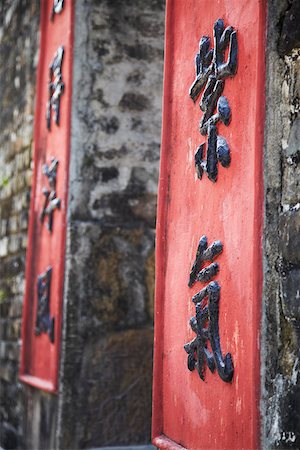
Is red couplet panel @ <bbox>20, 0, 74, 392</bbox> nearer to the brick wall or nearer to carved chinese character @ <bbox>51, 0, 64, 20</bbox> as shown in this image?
carved chinese character @ <bbox>51, 0, 64, 20</bbox>

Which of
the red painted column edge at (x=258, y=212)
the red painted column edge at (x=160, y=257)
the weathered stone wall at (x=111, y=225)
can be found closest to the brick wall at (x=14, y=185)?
the weathered stone wall at (x=111, y=225)

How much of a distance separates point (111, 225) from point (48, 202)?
35cm

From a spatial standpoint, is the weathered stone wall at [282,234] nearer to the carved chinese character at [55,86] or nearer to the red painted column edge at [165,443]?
the red painted column edge at [165,443]

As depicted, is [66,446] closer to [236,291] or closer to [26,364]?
[26,364]

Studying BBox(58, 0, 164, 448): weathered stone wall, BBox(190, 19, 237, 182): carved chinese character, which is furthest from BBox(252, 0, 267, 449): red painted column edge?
BBox(58, 0, 164, 448): weathered stone wall

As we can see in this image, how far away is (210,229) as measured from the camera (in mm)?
2000

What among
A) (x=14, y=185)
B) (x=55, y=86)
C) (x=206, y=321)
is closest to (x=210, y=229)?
(x=206, y=321)

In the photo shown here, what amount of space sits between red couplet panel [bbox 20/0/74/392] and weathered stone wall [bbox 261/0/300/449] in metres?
1.66

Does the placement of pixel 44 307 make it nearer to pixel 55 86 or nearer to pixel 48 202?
pixel 48 202

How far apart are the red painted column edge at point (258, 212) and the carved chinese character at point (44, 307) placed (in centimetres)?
174

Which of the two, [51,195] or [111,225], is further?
[51,195]

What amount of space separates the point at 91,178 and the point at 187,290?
1331 mm

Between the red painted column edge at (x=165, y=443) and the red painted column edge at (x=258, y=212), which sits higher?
the red painted column edge at (x=258, y=212)

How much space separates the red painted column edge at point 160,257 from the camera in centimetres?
226
